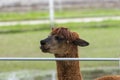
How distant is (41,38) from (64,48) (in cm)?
834

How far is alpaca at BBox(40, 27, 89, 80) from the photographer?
551cm

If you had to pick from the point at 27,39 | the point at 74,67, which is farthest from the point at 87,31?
the point at 74,67

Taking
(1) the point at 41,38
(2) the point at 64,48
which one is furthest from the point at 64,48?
(1) the point at 41,38

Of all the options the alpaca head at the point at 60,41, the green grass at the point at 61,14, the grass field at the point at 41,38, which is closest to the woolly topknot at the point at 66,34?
the alpaca head at the point at 60,41

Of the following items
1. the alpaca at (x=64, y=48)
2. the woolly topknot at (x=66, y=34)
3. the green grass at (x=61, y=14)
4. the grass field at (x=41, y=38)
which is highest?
the woolly topknot at (x=66, y=34)

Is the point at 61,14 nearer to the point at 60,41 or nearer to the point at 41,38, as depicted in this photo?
the point at 41,38

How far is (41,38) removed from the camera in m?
13.9

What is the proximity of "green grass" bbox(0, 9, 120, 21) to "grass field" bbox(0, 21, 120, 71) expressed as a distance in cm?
228

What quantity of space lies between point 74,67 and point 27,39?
28.6 ft

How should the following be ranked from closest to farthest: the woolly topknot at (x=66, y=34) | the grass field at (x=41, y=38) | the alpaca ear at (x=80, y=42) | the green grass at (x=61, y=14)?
the alpaca ear at (x=80, y=42), the woolly topknot at (x=66, y=34), the grass field at (x=41, y=38), the green grass at (x=61, y=14)

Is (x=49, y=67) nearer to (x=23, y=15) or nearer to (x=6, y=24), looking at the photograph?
(x=6, y=24)

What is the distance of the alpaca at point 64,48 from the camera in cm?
551

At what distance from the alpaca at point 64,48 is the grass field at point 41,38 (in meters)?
3.55

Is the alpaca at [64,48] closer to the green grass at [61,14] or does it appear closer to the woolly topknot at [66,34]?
the woolly topknot at [66,34]
